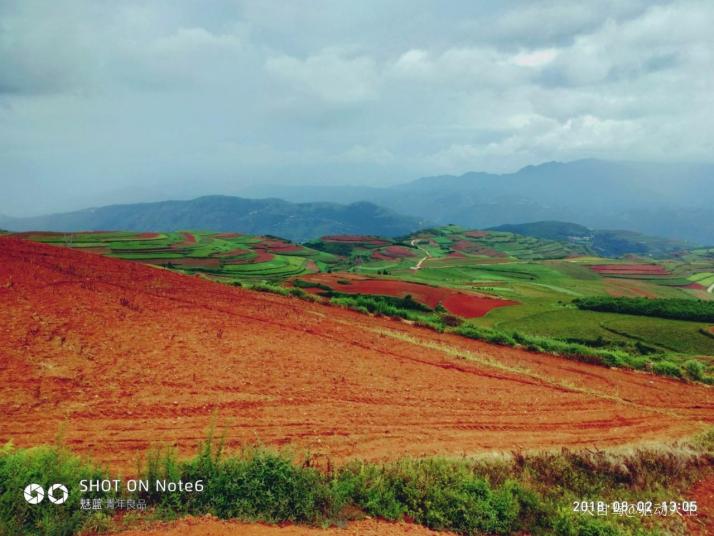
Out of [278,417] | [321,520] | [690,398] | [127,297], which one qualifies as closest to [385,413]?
[278,417]

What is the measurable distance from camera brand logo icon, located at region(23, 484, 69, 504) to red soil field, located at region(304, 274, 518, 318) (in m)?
43.4

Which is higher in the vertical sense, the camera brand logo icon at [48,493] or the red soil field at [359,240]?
the red soil field at [359,240]

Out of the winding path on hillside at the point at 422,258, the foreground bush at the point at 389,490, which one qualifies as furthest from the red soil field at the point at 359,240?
the foreground bush at the point at 389,490

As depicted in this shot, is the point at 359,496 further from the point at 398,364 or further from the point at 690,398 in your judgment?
the point at 690,398

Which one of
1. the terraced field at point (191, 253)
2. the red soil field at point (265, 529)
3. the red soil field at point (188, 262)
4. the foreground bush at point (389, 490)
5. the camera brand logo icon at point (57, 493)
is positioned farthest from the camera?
the red soil field at point (188, 262)

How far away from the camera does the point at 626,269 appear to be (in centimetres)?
12756

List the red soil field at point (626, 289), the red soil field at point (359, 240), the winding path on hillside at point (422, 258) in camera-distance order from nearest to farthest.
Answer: the red soil field at point (626, 289) → the winding path on hillside at point (422, 258) → the red soil field at point (359, 240)

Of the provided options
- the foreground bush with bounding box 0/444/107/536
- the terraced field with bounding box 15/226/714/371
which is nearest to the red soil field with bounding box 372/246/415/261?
the terraced field with bounding box 15/226/714/371

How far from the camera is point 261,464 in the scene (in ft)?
24.0

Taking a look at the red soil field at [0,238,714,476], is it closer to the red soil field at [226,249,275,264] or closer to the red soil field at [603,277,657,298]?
the red soil field at [226,249,275,264]

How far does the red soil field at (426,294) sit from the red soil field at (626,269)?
3390 inches

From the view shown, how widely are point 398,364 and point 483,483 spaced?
730 centimetres

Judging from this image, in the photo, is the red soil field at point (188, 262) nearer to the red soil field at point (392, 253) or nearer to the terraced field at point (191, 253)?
the terraced field at point (191, 253)

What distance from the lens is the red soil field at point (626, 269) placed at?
401ft
